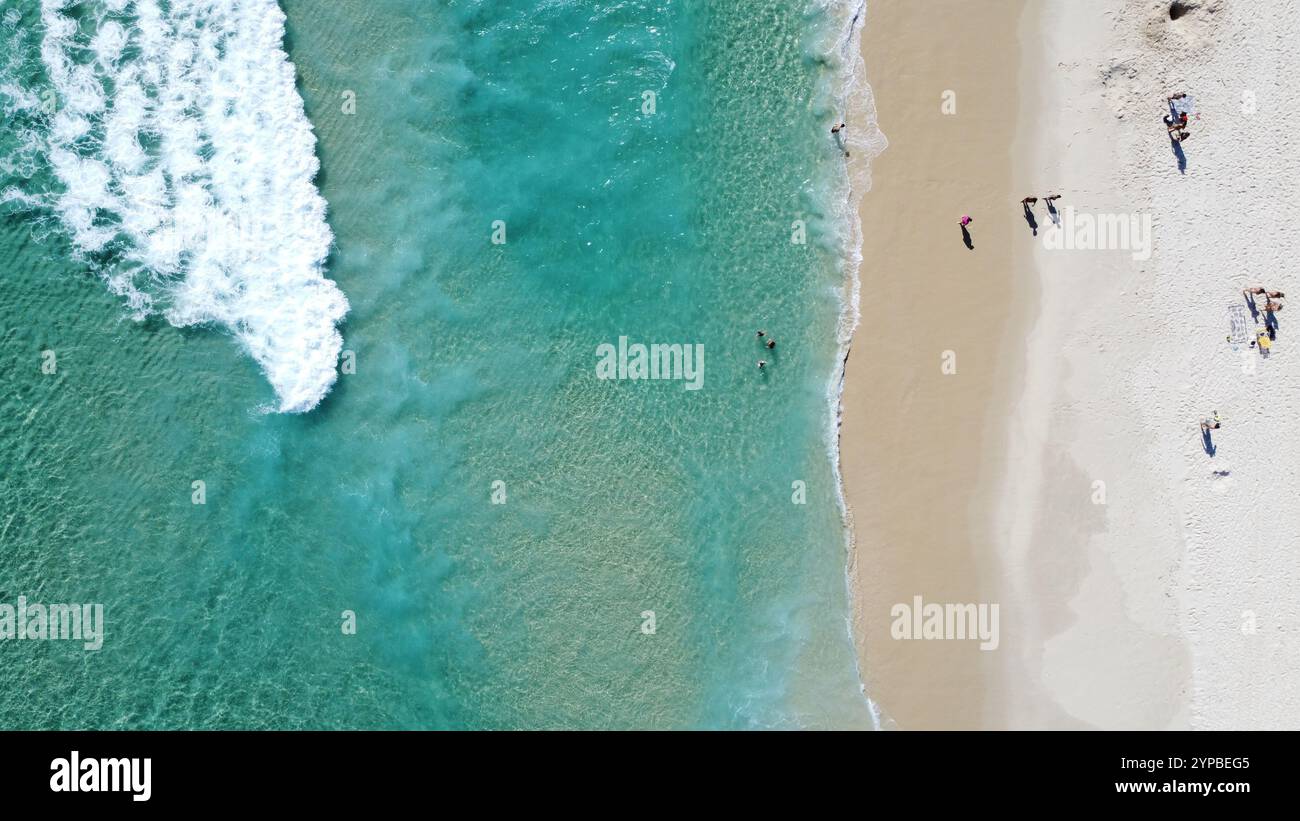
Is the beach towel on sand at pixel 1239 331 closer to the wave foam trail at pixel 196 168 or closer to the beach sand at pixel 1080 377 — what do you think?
the beach sand at pixel 1080 377

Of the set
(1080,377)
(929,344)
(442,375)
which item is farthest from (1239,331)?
(442,375)

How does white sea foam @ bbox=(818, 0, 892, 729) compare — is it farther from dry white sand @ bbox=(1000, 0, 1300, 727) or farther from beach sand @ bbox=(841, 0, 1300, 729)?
dry white sand @ bbox=(1000, 0, 1300, 727)

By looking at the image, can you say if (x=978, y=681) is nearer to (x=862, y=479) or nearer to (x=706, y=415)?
(x=862, y=479)

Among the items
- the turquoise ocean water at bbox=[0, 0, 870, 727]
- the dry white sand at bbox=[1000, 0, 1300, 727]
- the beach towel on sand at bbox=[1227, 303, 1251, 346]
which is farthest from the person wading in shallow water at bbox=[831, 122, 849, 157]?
the beach towel on sand at bbox=[1227, 303, 1251, 346]

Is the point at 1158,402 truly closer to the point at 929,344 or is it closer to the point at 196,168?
the point at 929,344

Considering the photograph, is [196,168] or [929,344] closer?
[929,344]

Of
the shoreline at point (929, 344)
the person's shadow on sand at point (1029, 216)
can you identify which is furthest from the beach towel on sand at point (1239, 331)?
the person's shadow on sand at point (1029, 216)
